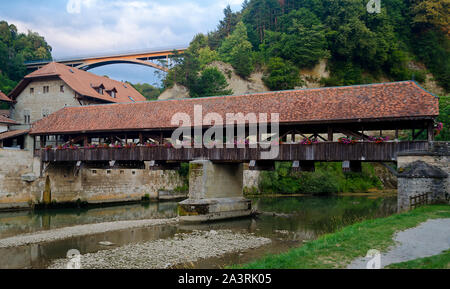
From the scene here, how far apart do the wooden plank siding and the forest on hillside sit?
16443mm

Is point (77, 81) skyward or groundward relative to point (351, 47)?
groundward

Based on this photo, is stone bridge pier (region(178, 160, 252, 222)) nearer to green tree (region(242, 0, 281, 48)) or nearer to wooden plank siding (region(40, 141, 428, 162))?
wooden plank siding (region(40, 141, 428, 162))

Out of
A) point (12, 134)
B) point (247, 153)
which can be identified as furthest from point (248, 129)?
point (12, 134)

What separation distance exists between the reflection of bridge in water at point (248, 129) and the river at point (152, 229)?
208 cm

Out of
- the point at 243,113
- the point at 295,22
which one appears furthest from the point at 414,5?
the point at 243,113

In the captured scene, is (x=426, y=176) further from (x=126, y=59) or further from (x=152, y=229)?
(x=126, y=59)

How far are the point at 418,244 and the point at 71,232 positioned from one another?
38.6 feet

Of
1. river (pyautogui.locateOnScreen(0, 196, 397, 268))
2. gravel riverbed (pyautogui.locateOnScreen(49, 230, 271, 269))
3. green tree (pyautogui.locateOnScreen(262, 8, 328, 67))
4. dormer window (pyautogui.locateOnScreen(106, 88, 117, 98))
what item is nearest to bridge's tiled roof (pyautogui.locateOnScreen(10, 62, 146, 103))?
dormer window (pyautogui.locateOnScreen(106, 88, 117, 98))

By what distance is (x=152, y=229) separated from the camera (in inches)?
572

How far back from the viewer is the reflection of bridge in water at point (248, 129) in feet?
47.1

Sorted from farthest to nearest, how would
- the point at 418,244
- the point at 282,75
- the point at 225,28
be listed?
1. the point at 225,28
2. the point at 282,75
3. the point at 418,244

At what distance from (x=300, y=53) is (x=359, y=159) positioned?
82.2 feet

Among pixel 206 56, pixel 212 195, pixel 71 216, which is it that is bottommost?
pixel 71 216

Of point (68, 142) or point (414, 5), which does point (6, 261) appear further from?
point (414, 5)
